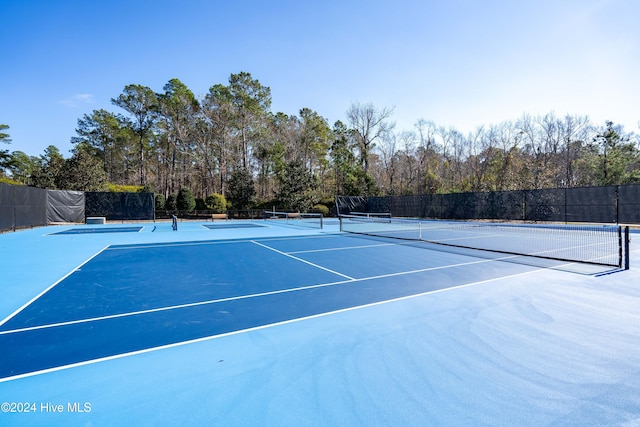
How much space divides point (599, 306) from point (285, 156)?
3694cm

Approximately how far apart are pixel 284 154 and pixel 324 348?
3680 centimetres

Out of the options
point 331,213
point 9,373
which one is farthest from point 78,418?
point 331,213

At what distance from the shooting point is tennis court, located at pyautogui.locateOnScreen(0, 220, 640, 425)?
208cm

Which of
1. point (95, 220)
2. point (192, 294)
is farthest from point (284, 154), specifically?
point (192, 294)

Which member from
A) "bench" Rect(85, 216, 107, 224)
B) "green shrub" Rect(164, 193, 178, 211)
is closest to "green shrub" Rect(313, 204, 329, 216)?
"green shrub" Rect(164, 193, 178, 211)

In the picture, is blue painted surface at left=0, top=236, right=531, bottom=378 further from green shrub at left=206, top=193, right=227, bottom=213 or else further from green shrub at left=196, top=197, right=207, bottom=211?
green shrub at left=196, top=197, right=207, bottom=211

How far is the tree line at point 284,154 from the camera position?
2664 cm

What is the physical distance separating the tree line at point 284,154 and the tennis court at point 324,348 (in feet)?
75.1

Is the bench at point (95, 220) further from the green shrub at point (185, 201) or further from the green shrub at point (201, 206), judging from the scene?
the green shrub at point (201, 206)

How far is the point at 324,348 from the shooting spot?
2959 millimetres

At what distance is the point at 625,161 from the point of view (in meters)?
24.6

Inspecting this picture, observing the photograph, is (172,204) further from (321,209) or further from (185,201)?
(321,209)

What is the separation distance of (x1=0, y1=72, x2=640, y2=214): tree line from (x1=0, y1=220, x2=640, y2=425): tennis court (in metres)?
22.9

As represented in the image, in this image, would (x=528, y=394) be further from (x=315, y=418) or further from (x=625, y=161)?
(x=625, y=161)
